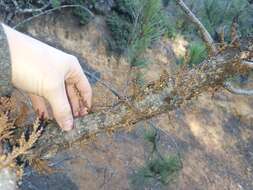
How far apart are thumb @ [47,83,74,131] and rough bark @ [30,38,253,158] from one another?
0.11 m

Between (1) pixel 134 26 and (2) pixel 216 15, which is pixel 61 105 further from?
(2) pixel 216 15

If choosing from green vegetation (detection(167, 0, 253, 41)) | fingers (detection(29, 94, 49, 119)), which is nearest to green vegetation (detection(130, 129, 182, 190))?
fingers (detection(29, 94, 49, 119))

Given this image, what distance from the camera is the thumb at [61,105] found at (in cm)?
114

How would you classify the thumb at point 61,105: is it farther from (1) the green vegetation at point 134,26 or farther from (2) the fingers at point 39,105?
(1) the green vegetation at point 134,26

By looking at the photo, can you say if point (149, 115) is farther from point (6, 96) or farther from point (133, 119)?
point (6, 96)

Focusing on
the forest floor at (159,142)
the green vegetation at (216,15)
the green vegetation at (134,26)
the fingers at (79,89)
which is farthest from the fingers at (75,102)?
the green vegetation at (216,15)

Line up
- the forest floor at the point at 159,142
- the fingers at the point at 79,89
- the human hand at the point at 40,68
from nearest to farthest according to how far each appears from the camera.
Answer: the human hand at the point at 40,68 < the fingers at the point at 79,89 < the forest floor at the point at 159,142

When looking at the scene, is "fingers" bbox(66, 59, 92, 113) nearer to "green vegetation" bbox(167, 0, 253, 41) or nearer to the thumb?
the thumb

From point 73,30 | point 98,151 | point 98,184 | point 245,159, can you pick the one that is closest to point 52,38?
point 73,30

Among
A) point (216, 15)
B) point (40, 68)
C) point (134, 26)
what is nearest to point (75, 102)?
point (40, 68)

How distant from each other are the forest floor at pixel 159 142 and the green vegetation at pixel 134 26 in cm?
13

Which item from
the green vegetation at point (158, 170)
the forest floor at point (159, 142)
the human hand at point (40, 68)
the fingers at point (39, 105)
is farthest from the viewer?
the forest floor at point (159, 142)

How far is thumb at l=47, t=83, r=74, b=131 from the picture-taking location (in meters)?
1.14

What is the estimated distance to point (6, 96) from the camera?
45.8 inches
